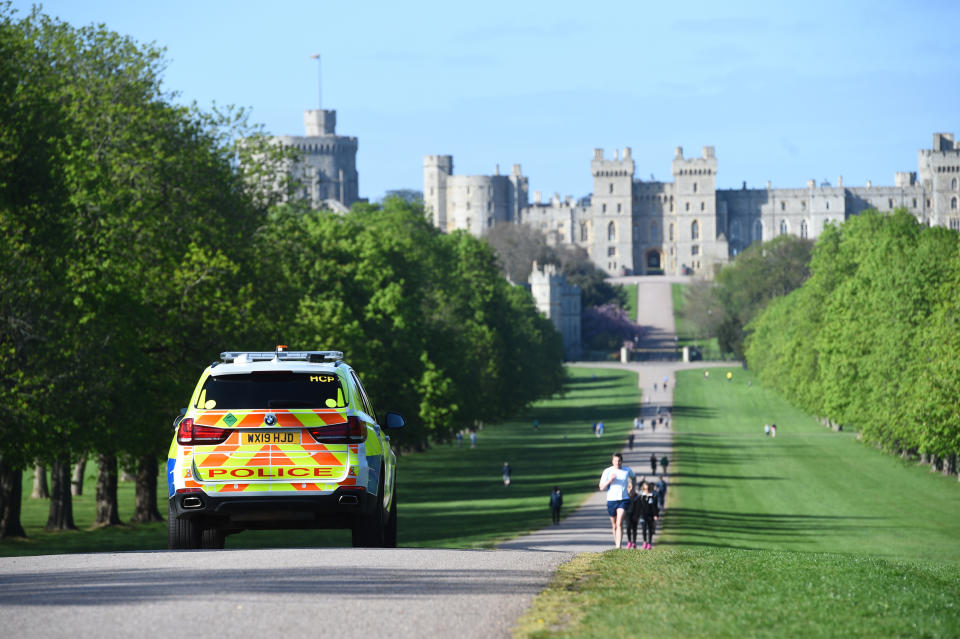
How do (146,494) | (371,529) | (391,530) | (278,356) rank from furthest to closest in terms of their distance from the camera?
(146,494)
(391,530)
(371,529)
(278,356)

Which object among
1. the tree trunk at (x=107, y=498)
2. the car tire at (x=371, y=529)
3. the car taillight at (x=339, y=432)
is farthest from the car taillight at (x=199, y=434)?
the tree trunk at (x=107, y=498)

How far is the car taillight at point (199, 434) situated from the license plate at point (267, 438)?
20cm

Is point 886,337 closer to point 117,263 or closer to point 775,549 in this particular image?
point 775,549

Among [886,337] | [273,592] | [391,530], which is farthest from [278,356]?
[886,337]

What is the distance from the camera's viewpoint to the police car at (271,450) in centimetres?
1402

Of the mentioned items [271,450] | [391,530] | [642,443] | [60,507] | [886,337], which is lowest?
[642,443]

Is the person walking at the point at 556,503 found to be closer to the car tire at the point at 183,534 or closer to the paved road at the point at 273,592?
the paved road at the point at 273,592

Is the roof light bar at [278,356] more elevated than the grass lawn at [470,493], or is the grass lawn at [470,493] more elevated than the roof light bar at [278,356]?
the roof light bar at [278,356]

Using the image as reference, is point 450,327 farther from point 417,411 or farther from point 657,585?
point 657,585

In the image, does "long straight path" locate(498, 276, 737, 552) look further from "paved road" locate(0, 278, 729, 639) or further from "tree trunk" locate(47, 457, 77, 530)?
"tree trunk" locate(47, 457, 77, 530)

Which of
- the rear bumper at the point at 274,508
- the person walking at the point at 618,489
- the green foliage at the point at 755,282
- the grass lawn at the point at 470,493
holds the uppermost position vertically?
the green foliage at the point at 755,282

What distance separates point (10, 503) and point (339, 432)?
21780mm

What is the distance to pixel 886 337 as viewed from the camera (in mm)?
60875

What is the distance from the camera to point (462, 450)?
81312 millimetres
